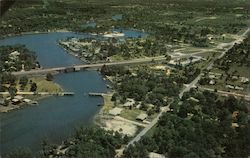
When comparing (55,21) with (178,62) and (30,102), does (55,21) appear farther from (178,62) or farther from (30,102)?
(30,102)

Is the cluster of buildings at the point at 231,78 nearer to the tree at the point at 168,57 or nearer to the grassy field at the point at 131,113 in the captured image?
the tree at the point at 168,57

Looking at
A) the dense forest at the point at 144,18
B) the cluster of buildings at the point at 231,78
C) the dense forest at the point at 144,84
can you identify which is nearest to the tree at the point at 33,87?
the dense forest at the point at 144,84

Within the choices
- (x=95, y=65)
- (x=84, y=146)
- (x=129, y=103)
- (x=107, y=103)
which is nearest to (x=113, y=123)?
(x=129, y=103)

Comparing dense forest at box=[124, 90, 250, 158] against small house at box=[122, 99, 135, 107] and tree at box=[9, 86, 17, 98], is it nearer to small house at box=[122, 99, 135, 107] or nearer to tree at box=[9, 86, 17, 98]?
small house at box=[122, 99, 135, 107]

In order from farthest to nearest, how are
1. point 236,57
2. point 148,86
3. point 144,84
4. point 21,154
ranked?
point 236,57 < point 144,84 < point 148,86 < point 21,154

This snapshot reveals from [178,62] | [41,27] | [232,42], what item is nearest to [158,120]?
[178,62]

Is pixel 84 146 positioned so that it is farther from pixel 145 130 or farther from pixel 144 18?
pixel 144 18
